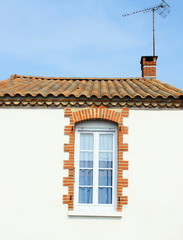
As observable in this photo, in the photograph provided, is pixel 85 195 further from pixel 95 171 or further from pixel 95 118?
pixel 95 118

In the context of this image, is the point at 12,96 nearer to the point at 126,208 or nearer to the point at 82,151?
the point at 82,151

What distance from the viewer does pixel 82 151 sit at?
749 cm

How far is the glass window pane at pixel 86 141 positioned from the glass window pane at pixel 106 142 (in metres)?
0.26

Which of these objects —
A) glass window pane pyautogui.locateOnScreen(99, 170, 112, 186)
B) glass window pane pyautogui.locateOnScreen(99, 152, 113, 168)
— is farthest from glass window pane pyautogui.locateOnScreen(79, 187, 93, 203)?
glass window pane pyautogui.locateOnScreen(99, 152, 113, 168)

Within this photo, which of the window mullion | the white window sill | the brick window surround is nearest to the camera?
the white window sill

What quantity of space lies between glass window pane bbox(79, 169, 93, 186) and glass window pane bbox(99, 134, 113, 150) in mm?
709

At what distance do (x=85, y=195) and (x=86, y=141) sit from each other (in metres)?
1.38

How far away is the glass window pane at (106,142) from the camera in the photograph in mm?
7531

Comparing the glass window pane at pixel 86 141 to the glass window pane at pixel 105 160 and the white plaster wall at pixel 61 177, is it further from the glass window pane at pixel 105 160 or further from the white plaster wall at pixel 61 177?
the white plaster wall at pixel 61 177

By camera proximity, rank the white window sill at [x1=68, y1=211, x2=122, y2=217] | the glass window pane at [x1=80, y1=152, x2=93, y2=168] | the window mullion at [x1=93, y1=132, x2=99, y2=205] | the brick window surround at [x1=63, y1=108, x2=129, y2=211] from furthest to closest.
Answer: the glass window pane at [x1=80, y1=152, x2=93, y2=168], the window mullion at [x1=93, y1=132, x2=99, y2=205], the brick window surround at [x1=63, y1=108, x2=129, y2=211], the white window sill at [x1=68, y1=211, x2=122, y2=217]

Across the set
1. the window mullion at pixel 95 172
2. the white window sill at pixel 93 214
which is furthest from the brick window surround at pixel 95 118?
the window mullion at pixel 95 172

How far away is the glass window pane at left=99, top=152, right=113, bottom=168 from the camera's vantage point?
7.48 meters

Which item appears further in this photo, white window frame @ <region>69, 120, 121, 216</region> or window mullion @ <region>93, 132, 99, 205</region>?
window mullion @ <region>93, 132, 99, 205</region>

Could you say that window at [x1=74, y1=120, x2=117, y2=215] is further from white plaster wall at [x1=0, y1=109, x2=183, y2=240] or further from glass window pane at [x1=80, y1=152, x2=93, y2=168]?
white plaster wall at [x1=0, y1=109, x2=183, y2=240]
